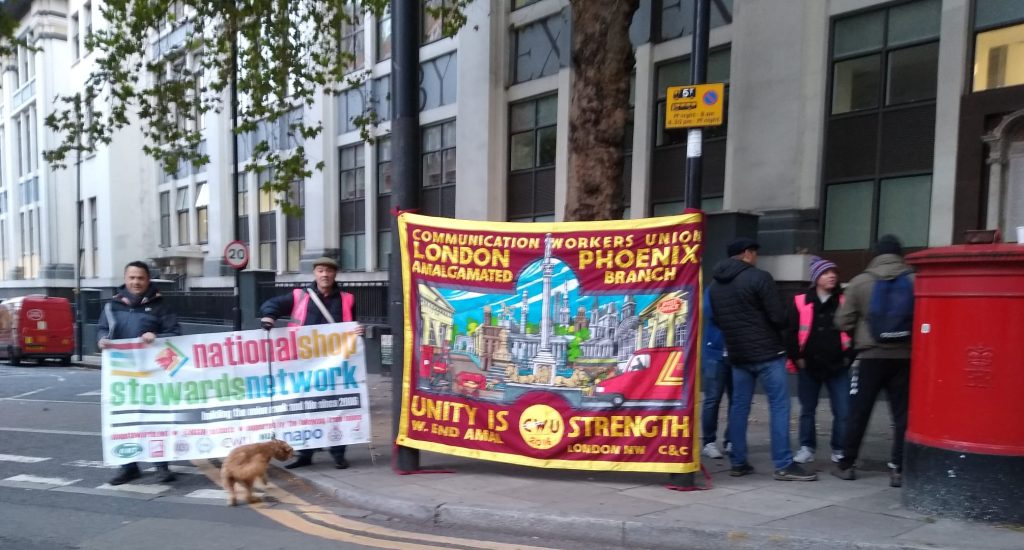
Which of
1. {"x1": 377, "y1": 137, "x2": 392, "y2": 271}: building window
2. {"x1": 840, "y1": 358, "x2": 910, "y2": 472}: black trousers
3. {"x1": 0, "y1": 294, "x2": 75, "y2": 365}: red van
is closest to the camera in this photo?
{"x1": 840, "y1": 358, "x2": 910, "y2": 472}: black trousers

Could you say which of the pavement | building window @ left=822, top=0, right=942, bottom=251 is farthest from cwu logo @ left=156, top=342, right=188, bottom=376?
building window @ left=822, top=0, right=942, bottom=251

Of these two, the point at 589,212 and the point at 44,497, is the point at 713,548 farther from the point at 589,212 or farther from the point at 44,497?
the point at 44,497

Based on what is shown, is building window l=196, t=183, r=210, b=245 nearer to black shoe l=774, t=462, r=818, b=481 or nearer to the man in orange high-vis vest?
the man in orange high-vis vest

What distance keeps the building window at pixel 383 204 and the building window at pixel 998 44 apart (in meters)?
14.7

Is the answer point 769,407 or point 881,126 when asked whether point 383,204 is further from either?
point 769,407

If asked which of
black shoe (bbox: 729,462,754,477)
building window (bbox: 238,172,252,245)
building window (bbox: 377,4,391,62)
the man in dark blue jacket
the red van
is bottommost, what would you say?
the red van

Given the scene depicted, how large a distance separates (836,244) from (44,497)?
1042 centimetres

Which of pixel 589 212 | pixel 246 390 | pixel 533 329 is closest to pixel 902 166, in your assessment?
pixel 589 212

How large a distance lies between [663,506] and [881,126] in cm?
781

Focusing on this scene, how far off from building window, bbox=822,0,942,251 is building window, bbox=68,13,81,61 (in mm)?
38468

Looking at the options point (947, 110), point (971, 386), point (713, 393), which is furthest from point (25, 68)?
point (971, 386)

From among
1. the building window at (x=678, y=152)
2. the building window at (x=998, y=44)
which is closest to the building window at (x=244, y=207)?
the building window at (x=678, y=152)

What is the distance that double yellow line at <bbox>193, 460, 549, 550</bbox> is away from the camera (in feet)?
14.9

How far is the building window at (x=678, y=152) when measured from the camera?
1229cm
